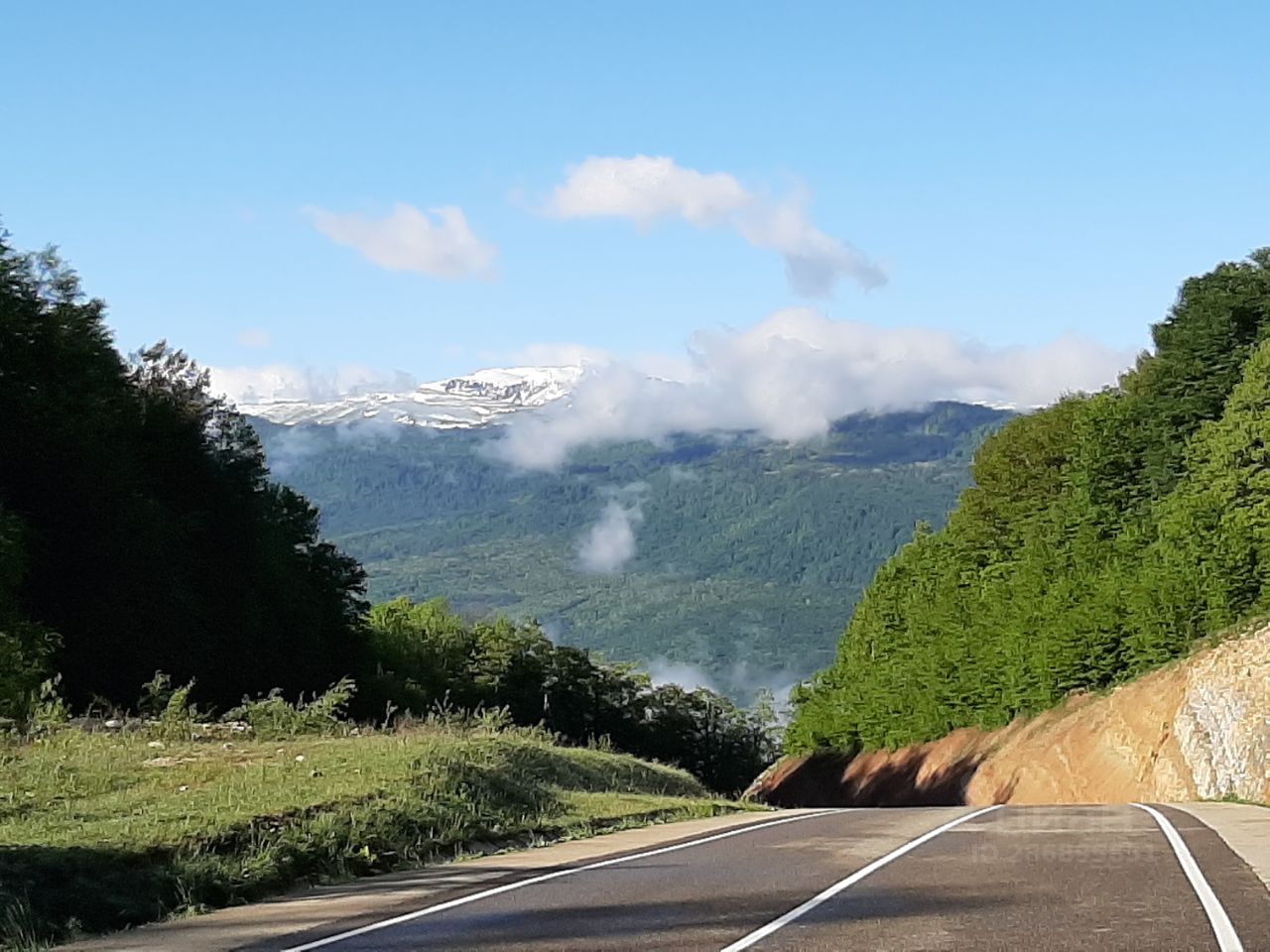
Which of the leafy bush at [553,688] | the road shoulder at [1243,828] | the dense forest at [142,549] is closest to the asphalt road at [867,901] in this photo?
the road shoulder at [1243,828]

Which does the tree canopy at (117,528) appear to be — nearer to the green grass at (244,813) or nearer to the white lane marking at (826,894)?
the green grass at (244,813)

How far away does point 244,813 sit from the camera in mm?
18250

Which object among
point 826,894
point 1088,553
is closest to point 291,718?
point 826,894

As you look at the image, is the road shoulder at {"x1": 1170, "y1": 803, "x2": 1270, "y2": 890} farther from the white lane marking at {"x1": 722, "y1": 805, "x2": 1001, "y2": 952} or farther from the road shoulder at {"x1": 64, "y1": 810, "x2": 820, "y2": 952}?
the road shoulder at {"x1": 64, "y1": 810, "x2": 820, "y2": 952}

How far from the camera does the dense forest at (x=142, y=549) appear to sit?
155 ft

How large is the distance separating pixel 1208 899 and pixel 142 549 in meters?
42.8

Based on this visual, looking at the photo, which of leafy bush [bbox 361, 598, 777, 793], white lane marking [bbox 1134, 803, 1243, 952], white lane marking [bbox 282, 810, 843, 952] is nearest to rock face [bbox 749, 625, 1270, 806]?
leafy bush [bbox 361, 598, 777, 793]

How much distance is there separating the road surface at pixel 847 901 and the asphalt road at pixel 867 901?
24mm

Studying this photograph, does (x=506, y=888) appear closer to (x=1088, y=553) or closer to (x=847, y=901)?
(x=847, y=901)

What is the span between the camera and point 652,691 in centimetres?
12550

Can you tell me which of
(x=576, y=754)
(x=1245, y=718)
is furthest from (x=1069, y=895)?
(x=1245, y=718)

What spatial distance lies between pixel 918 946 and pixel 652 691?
115 metres

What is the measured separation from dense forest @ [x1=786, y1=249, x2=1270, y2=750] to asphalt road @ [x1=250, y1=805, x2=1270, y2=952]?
135 feet

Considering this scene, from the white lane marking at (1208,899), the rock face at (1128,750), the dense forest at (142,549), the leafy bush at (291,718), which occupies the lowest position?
the rock face at (1128,750)
